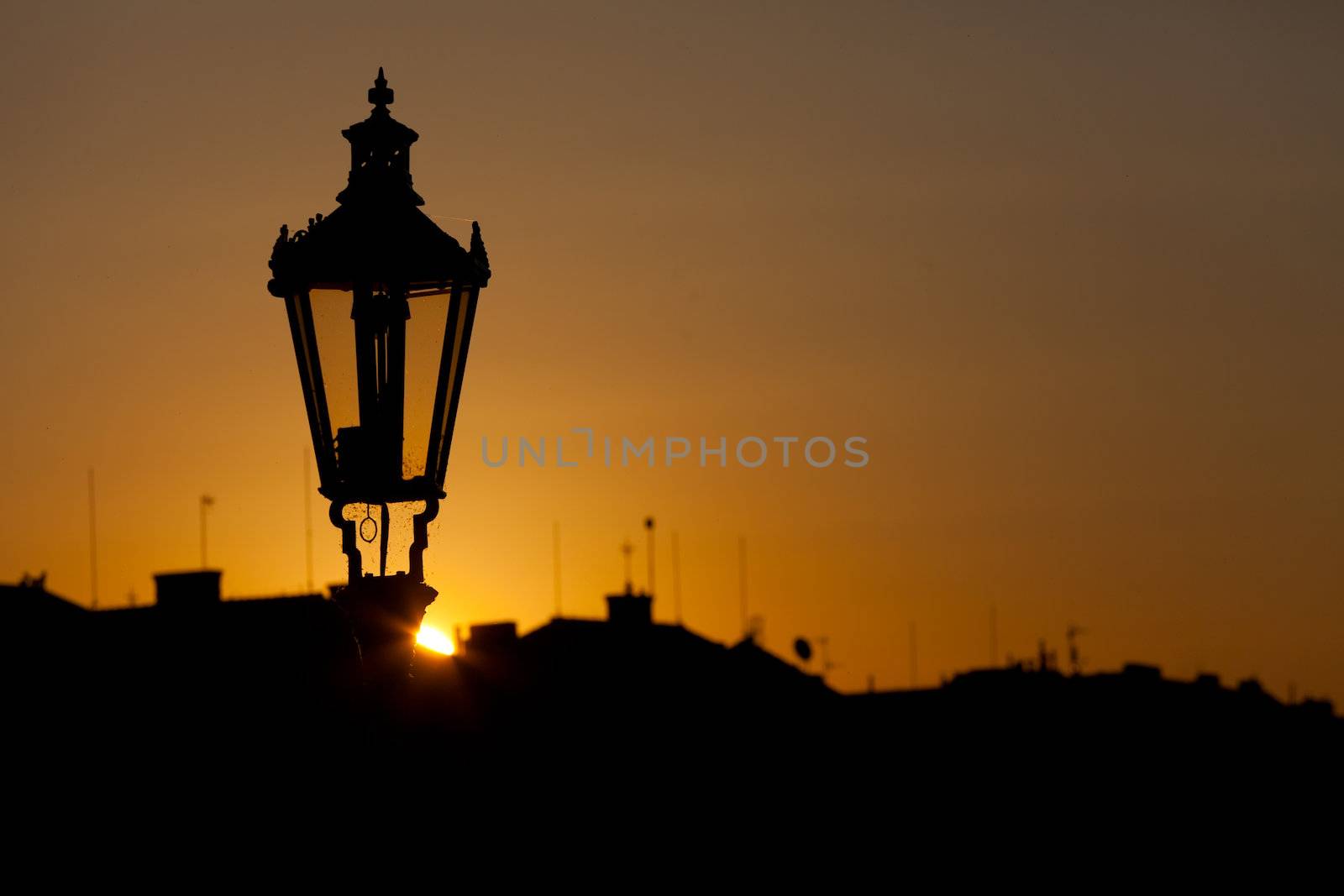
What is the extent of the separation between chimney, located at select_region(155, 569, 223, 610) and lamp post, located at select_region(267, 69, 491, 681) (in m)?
39.8

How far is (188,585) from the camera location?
4984 cm

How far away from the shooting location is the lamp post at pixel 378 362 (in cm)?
886

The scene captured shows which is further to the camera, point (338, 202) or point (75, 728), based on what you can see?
point (75, 728)

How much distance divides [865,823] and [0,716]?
88.1 ft

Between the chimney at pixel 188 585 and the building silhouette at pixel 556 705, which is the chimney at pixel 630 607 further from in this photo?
the chimney at pixel 188 585

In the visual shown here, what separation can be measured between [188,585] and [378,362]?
4208cm

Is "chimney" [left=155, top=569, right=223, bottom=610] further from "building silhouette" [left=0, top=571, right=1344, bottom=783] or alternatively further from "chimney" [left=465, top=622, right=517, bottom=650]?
"chimney" [left=465, top=622, right=517, bottom=650]

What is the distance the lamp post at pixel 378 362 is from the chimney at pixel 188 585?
39771 mm

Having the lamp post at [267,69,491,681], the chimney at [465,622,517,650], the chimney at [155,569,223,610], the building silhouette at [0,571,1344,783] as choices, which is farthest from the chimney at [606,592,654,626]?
the lamp post at [267,69,491,681]

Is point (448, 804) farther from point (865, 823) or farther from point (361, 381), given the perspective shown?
point (361, 381)

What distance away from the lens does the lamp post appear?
8.86m

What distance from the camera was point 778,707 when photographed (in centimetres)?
5631

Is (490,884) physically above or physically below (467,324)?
below

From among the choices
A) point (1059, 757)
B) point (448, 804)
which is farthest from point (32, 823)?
point (1059, 757)
